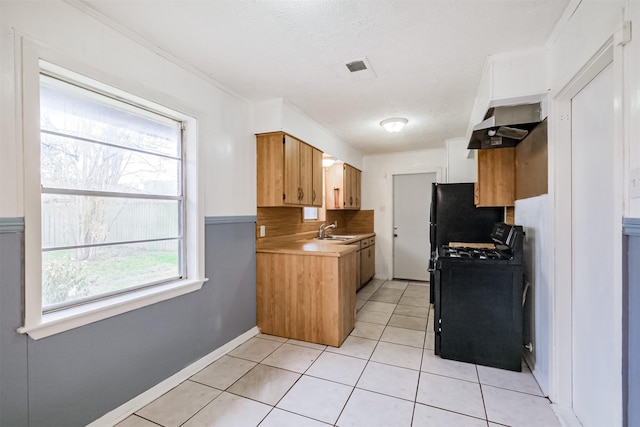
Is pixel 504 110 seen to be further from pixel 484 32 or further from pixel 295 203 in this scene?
pixel 295 203

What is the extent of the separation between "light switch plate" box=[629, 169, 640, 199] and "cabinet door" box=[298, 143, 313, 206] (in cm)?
260

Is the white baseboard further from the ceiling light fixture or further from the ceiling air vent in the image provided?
the ceiling light fixture

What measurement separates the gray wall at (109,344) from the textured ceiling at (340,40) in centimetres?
129

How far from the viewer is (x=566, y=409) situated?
69.8 inches

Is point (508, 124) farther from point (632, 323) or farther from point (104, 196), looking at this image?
point (104, 196)

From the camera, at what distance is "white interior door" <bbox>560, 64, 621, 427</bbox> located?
1.36 meters

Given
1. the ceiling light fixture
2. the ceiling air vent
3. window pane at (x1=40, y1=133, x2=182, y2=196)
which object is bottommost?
window pane at (x1=40, y1=133, x2=182, y2=196)

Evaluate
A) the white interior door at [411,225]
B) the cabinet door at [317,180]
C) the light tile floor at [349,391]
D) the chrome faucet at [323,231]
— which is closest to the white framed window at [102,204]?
the light tile floor at [349,391]

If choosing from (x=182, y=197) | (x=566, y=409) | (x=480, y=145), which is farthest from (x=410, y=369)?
(x=182, y=197)

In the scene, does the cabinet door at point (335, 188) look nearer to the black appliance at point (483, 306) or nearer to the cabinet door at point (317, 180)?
the cabinet door at point (317, 180)

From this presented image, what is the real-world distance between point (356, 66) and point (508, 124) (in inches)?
48.3

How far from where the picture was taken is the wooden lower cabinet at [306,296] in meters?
2.72

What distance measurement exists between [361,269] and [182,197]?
302cm

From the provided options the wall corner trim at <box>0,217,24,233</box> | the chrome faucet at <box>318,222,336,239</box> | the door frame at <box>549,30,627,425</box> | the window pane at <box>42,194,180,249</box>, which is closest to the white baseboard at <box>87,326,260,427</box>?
the window pane at <box>42,194,180,249</box>
